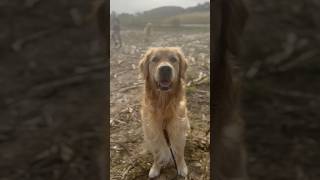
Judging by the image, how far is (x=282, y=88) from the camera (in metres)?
1.85

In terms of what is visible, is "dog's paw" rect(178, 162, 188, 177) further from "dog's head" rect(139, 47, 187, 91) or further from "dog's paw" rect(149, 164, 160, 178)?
"dog's head" rect(139, 47, 187, 91)

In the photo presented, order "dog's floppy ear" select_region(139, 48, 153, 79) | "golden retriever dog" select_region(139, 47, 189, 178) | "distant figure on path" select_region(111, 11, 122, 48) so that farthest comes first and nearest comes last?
"distant figure on path" select_region(111, 11, 122, 48), "dog's floppy ear" select_region(139, 48, 153, 79), "golden retriever dog" select_region(139, 47, 189, 178)

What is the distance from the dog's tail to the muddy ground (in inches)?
1.7

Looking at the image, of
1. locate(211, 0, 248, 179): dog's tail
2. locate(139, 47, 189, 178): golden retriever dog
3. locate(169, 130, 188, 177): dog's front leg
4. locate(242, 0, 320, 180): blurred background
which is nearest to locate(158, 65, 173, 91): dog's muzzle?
locate(139, 47, 189, 178): golden retriever dog

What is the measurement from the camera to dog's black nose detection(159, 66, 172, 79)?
4.68 metres

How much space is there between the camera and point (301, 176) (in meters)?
1.91

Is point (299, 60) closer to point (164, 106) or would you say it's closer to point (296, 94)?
point (296, 94)
